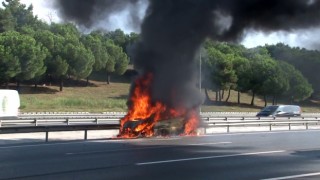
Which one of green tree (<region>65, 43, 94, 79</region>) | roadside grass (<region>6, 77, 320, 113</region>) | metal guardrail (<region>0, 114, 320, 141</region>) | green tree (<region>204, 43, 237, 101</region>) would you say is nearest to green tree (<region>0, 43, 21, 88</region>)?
roadside grass (<region>6, 77, 320, 113</region>)

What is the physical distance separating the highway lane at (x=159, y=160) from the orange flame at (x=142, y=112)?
4.36 ft

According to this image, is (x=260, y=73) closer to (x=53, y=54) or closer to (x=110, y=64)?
(x=110, y=64)

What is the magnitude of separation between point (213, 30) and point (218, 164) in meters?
8.03

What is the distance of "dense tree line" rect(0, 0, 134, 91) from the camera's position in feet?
231

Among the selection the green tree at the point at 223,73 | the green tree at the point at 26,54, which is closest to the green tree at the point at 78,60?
the green tree at the point at 26,54

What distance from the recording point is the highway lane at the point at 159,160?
12227mm

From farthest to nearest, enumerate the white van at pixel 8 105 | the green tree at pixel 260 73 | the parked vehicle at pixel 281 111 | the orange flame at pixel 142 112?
the green tree at pixel 260 73, the parked vehicle at pixel 281 111, the white van at pixel 8 105, the orange flame at pixel 142 112

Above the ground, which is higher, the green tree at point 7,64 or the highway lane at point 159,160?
the green tree at point 7,64

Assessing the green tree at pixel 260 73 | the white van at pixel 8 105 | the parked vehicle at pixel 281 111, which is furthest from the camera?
the green tree at pixel 260 73

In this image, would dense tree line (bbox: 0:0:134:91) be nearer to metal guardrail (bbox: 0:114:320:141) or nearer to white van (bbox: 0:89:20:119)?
white van (bbox: 0:89:20:119)

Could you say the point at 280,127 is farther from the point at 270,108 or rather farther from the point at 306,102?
the point at 306,102

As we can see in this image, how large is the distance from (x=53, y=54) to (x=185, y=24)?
60.8m

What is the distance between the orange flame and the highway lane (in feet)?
4.36

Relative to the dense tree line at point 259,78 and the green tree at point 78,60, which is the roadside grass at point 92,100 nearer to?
the dense tree line at point 259,78
